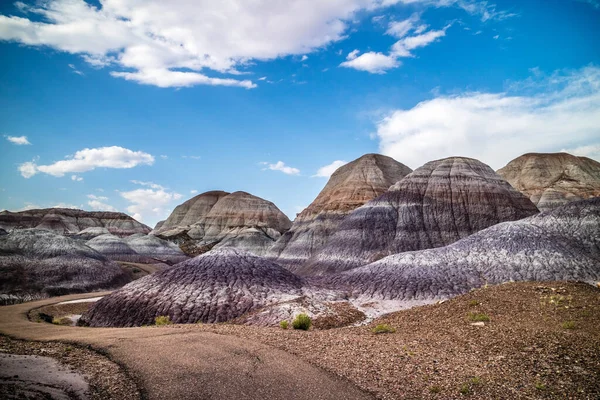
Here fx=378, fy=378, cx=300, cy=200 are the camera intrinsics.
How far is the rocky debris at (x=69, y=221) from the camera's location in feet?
396

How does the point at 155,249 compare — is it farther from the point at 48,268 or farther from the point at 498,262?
the point at 498,262

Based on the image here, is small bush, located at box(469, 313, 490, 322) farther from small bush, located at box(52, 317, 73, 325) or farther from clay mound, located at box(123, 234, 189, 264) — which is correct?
clay mound, located at box(123, 234, 189, 264)

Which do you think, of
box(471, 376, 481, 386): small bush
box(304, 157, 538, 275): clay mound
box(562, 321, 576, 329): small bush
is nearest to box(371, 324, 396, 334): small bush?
box(562, 321, 576, 329): small bush

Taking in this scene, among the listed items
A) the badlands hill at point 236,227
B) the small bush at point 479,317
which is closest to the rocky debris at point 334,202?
the badlands hill at point 236,227

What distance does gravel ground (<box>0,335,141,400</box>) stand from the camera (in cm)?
761

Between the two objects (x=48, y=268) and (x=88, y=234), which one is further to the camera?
(x=88, y=234)

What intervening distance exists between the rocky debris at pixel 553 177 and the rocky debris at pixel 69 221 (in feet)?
412

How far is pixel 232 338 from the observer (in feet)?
39.8

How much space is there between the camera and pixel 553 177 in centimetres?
9744

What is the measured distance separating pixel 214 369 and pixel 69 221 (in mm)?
145987

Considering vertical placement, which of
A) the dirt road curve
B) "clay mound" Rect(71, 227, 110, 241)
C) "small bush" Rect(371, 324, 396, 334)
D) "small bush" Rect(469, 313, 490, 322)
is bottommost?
"small bush" Rect(371, 324, 396, 334)

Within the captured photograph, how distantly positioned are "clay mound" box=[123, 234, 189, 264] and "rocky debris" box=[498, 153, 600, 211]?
82.3 meters

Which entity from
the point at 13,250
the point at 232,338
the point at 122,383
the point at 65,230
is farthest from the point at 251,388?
the point at 65,230

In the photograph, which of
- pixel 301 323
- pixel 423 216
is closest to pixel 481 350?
pixel 301 323
